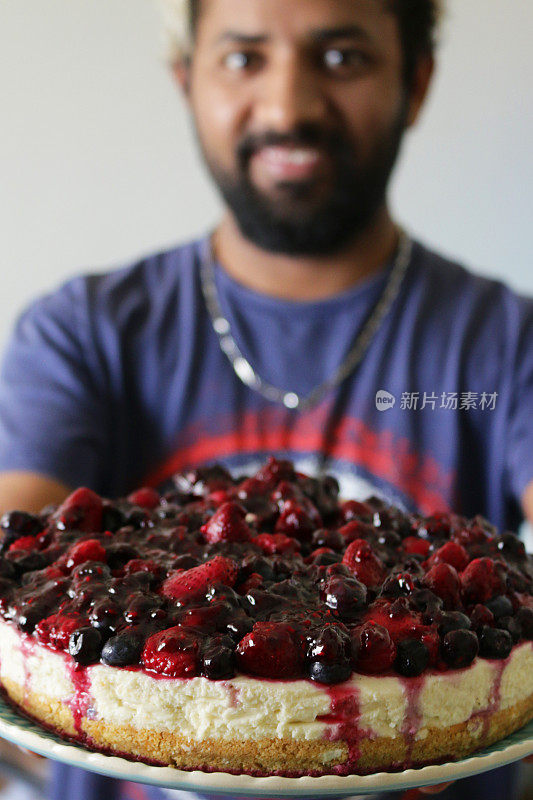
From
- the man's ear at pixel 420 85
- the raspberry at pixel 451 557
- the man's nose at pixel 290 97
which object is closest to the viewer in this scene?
the raspberry at pixel 451 557

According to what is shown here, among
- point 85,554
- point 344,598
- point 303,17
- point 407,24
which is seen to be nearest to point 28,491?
point 85,554

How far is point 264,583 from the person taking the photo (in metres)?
0.85

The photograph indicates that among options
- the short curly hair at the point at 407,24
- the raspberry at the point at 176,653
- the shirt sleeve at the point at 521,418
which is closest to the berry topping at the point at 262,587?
the raspberry at the point at 176,653

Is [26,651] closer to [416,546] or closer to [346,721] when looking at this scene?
[346,721]

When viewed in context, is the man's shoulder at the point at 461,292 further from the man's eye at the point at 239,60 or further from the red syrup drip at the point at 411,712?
the red syrup drip at the point at 411,712

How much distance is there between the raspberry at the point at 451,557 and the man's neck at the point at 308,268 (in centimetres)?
109

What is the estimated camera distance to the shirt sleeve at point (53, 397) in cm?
168

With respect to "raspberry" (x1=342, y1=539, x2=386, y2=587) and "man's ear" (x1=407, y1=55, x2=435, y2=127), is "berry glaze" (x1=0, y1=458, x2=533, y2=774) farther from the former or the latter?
"man's ear" (x1=407, y1=55, x2=435, y2=127)

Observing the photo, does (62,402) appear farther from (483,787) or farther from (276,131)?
(483,787)

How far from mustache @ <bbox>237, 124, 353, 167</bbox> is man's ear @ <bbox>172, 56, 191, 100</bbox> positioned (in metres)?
0.27

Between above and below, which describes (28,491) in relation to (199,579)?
below

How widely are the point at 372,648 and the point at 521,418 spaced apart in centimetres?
107

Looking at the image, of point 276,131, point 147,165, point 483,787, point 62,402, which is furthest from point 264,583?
point 147,165

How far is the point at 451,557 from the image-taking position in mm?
927
